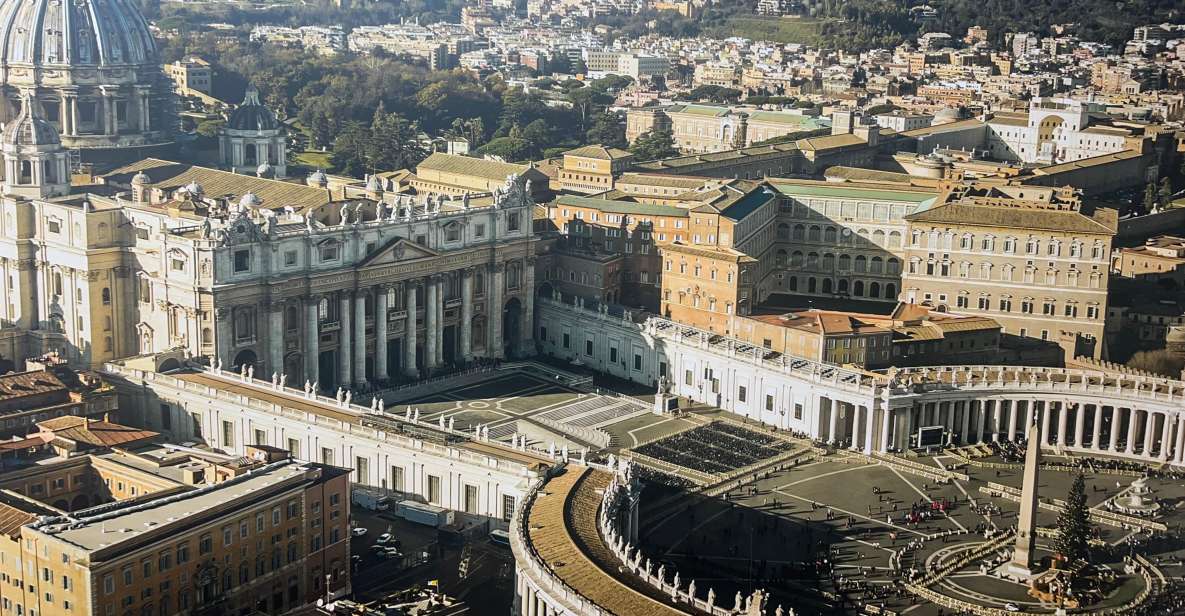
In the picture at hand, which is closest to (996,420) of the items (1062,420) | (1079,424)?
(1062,420)

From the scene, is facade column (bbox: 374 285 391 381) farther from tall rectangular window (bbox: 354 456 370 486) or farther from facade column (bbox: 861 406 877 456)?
facade column (bbox: 861 406 877 456)

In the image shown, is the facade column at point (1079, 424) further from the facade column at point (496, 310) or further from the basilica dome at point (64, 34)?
the basilica dome at point (64, 34)

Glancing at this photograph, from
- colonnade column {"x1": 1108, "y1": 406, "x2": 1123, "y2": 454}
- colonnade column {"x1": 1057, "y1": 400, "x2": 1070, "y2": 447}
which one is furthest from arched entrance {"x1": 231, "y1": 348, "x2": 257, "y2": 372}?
colonnade column {"x1": 1108, "y1": 406, "x2": 1123, "y2": 454}

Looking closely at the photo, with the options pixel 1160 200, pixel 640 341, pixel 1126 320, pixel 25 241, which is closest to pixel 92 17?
pixel 25 241

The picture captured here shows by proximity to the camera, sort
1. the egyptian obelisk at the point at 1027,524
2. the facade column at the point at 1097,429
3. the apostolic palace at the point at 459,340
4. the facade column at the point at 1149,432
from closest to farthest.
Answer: the apostolic palace at the point at 459,340 → the egyptian obelisk at the point at 1027,524 → the facade column at the point at 1149,432 → the facade column at the point at 1097,429

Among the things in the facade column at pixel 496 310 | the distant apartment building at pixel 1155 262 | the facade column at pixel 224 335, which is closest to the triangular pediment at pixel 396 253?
the facade column at pixel 496 310

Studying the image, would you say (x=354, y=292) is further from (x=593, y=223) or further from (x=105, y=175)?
(x=105, y=175)
